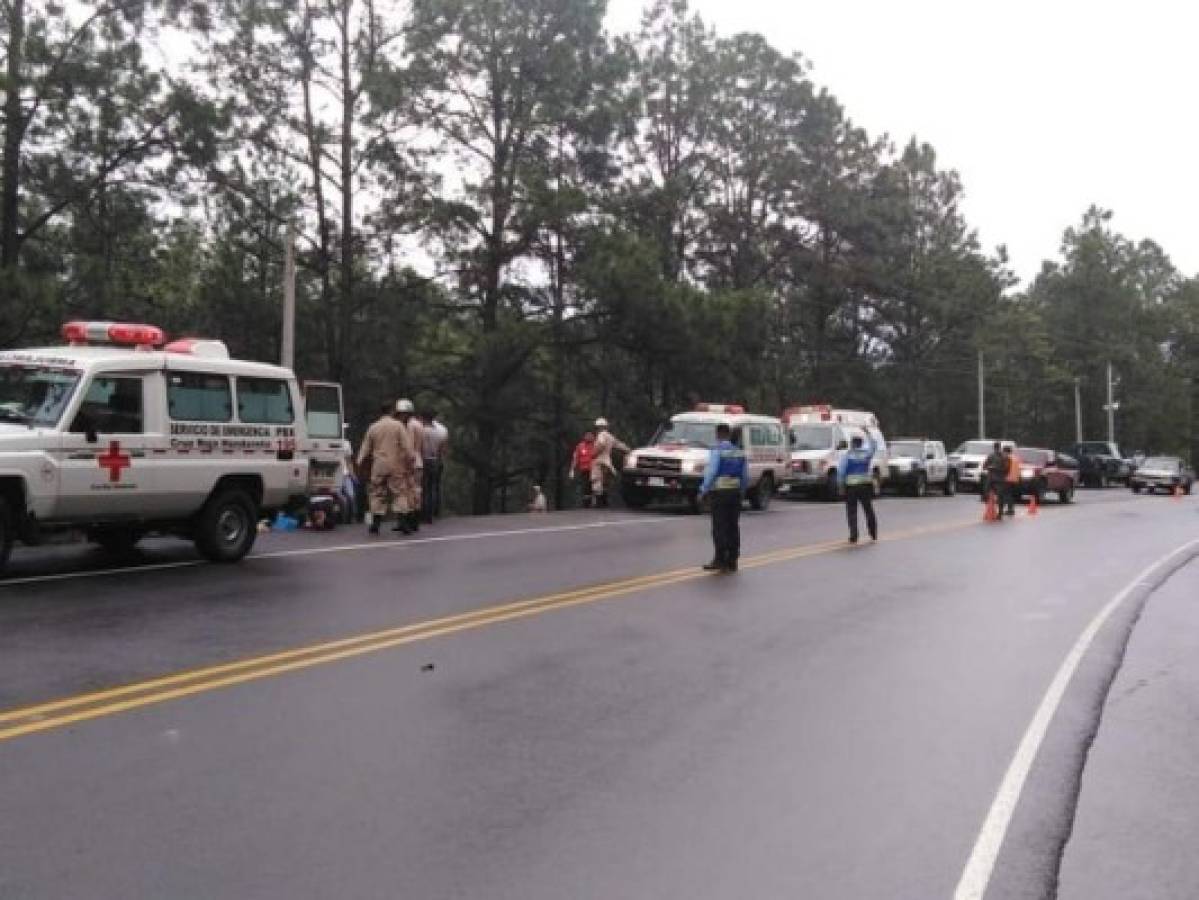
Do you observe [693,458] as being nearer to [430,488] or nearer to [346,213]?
[430,488]

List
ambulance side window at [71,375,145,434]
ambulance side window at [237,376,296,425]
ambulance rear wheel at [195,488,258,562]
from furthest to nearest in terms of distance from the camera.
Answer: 1. ambulance side window at [237,376,296,425]
2. ambulance rear wheel at [195,488,258,562]
3. ambulance side window at [71,375,145,434]

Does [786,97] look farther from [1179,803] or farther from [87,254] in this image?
[1179,803]

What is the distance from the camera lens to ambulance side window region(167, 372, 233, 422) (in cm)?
1224

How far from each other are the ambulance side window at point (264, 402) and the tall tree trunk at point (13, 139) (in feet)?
34.7

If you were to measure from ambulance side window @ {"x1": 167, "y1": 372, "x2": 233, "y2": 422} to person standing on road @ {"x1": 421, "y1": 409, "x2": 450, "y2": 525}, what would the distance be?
630 centimetres

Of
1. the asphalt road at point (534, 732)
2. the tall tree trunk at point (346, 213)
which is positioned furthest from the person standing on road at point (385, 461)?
the tall tree trunk at point (346, 213)

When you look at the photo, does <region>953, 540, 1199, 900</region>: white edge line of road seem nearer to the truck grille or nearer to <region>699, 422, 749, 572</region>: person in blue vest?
<region>699, 422, 749, 572</region>: person in blue vest

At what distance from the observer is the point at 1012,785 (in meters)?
5.75

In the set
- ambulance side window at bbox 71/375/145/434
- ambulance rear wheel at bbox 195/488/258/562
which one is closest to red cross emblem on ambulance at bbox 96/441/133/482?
ambulance side window at bbox 71/375/145/434

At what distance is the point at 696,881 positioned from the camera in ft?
14.4

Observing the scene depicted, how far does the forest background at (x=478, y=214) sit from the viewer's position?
74.7 ft

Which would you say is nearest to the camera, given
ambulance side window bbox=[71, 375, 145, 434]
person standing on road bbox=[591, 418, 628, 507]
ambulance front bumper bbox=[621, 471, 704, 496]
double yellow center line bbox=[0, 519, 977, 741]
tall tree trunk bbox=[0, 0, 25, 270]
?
double yellow center line bbox=[0, 519, 977, 741]

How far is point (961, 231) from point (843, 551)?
5679cm

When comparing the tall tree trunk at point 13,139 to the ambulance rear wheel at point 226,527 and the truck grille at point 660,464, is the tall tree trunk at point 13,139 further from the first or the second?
the truck grille at point 660,464
